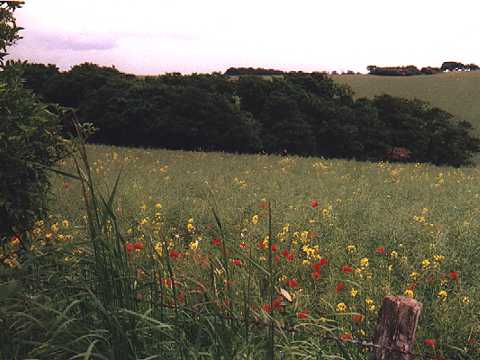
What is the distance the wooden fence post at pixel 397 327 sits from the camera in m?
3.78

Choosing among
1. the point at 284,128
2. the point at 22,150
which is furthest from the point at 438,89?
the point at 22,150

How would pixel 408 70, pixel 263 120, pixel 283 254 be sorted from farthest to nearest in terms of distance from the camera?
pixel 408 70, pixel 263 120, pixel 283 254

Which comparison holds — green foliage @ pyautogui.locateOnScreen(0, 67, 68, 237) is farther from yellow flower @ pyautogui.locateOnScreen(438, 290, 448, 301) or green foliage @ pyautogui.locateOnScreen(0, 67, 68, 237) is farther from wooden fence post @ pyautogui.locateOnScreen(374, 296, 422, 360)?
wooden fence post @ pyautogui.locateOnScreen(374, 296, 422, 360)

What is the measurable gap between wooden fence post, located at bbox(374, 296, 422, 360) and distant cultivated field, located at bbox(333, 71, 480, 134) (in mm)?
39942

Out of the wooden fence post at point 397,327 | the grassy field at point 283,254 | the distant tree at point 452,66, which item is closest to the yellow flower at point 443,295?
the grassy field at point 283,254

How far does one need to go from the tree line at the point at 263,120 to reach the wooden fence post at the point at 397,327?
23.4m

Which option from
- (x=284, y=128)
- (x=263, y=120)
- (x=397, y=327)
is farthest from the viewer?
(x=263, y=120)

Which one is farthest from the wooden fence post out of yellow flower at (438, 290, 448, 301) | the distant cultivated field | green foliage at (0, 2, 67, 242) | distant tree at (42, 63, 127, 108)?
the distant cultivated field

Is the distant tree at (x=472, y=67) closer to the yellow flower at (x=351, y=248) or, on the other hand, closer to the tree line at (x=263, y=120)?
the tree line at (x=263, y=120)

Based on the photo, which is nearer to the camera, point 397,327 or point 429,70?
point 397,327

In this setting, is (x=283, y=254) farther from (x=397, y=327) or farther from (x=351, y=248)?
(x=397, y=327)

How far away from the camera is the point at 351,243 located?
8320 millimetres

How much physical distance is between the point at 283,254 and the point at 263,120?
23.9 m

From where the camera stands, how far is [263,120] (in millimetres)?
29766
